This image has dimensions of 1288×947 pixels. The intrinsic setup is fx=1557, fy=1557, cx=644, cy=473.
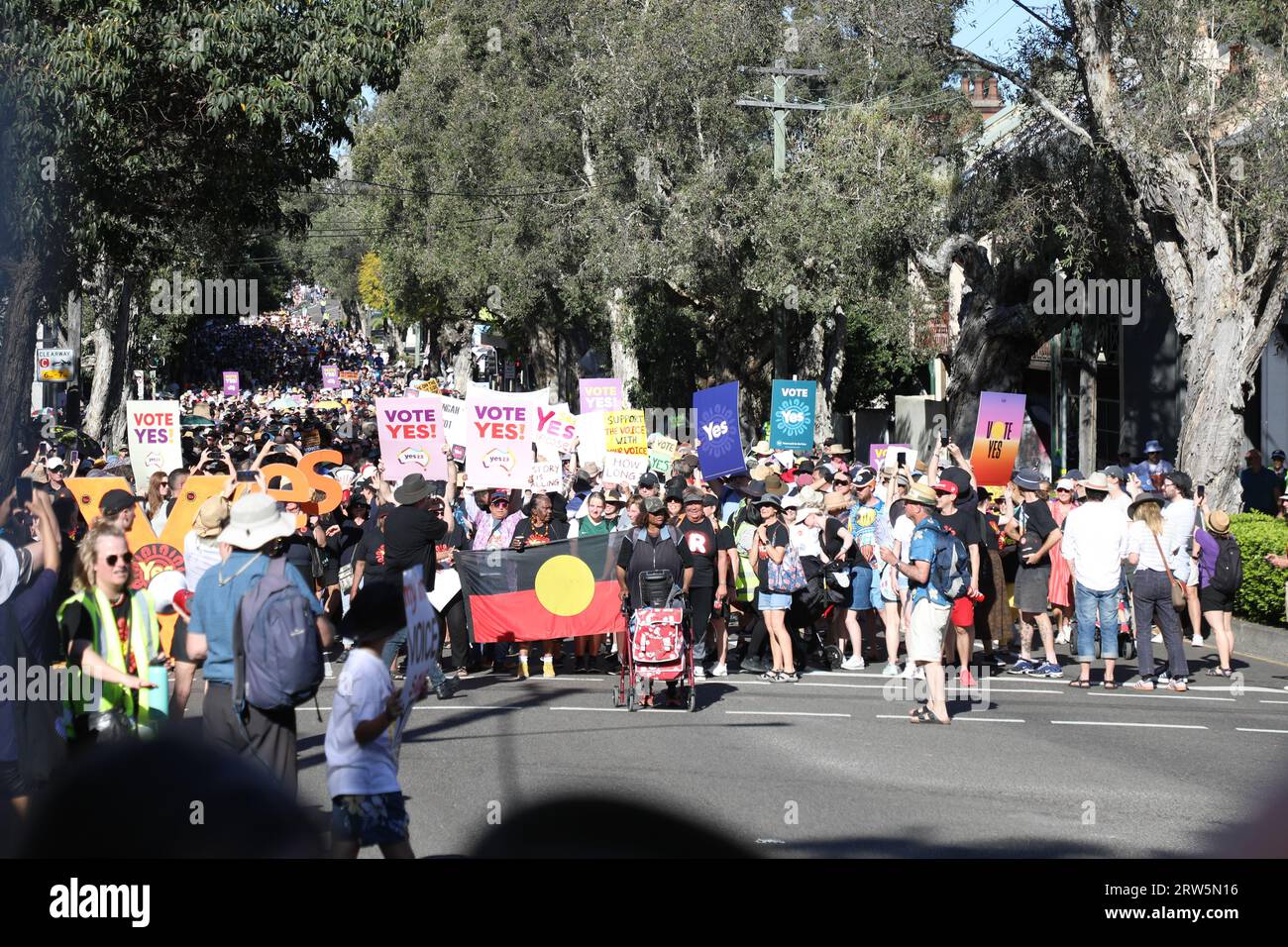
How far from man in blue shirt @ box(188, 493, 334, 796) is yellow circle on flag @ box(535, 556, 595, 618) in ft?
21.9

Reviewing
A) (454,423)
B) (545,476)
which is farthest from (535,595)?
(454,423)

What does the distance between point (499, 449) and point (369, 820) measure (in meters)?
9.90

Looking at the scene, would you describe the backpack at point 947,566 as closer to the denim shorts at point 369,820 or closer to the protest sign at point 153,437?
the denim shorts at point 369,820

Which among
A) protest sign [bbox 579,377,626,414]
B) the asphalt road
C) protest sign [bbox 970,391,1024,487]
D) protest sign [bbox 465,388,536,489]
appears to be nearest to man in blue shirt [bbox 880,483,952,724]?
the asphalt road

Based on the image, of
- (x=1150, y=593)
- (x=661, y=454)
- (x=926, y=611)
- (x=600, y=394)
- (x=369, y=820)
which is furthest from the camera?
(x=661, y=454)

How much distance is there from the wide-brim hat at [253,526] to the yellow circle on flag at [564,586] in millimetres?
6972

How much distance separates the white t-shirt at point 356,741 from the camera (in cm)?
582

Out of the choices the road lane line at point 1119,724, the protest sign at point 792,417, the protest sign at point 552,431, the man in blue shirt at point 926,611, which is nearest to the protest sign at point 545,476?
the protest sign at point 552,431

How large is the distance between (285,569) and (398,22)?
45.8ft

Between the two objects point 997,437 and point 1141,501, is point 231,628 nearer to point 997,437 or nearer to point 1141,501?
point 1141,501

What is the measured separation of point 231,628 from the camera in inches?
277

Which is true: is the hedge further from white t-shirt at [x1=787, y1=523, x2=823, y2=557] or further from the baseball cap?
the baseball cap
